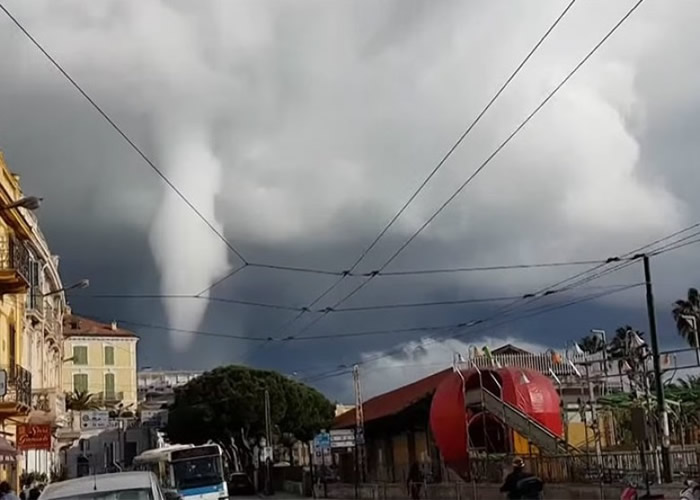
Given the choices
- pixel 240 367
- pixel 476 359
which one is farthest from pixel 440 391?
pixel 240 367

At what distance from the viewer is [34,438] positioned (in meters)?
35.1

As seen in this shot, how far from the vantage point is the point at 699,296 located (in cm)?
9338

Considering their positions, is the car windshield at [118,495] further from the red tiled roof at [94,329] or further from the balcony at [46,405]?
the red tiled roof at [94,329]

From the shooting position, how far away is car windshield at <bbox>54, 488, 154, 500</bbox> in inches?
574

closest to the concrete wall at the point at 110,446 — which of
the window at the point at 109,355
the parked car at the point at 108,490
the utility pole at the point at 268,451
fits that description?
the window at the point at 109,355

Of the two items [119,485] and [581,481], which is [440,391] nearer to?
[581,481]

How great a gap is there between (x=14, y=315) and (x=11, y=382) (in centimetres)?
620

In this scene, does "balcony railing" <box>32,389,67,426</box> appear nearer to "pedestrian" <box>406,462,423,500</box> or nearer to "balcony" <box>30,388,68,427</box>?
"balcony" <box>30,388,68,427</box>

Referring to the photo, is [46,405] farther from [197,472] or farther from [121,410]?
[121,410]

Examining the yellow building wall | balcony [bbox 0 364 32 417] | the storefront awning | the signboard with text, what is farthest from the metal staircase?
the yellow building wall

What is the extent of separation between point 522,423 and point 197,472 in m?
14.5

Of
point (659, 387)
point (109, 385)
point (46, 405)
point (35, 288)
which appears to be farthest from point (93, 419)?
point (659, 387)

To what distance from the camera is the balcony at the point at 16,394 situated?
35.6 m

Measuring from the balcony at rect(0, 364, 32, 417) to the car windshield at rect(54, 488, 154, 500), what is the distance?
21717 mm
